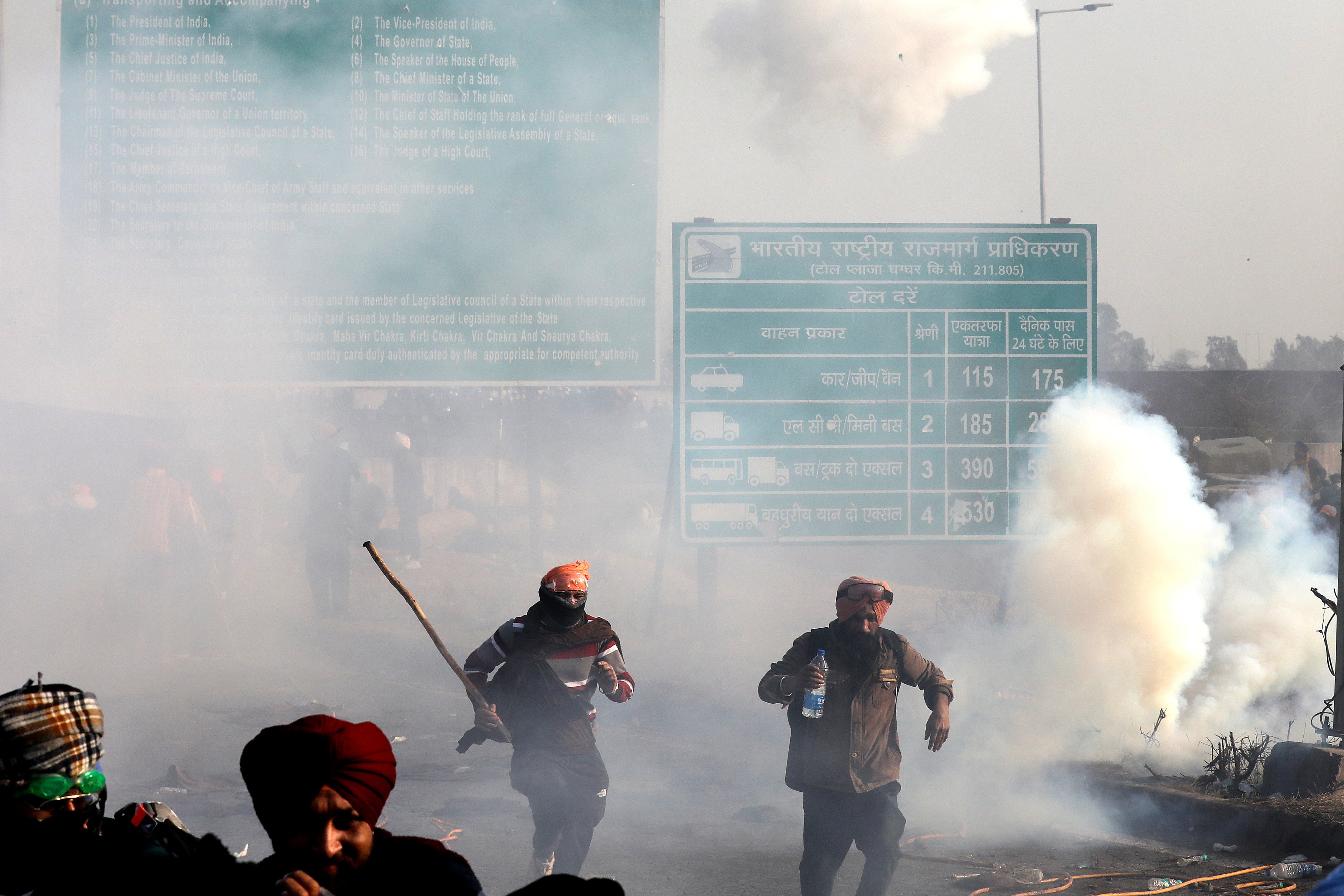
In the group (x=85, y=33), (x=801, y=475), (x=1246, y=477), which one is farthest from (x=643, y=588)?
(x=1246, y=477)

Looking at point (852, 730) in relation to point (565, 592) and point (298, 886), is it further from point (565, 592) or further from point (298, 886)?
point (298, 886)

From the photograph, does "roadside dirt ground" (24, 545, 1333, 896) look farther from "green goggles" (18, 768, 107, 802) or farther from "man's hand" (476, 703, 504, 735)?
"green goggles" (18, 768, 107, 802)

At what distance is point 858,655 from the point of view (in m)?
4.27

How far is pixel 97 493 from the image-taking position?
482 inches

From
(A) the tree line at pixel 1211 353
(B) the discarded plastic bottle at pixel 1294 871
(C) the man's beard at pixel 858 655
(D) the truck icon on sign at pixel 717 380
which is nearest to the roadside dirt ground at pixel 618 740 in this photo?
(B) the discarded plastic bottle at pixel 1294 871

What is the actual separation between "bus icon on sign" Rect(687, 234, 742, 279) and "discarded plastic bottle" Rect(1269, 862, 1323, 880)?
19.5ft

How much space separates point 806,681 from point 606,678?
2.50ft

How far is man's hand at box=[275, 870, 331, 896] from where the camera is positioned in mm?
1607

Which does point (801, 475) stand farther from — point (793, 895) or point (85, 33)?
point (85, 33)

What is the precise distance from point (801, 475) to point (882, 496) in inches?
28.5

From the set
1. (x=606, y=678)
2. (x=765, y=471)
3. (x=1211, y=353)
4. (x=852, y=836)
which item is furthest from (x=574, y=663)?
(x=1211, y=353)

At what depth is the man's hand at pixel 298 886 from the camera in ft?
5.27

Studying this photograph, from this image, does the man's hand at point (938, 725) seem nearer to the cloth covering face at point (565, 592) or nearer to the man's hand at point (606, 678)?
the man's hand at point (606, 678)

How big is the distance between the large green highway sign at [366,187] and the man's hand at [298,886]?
24.7ft
